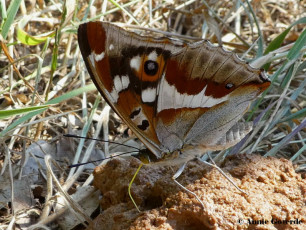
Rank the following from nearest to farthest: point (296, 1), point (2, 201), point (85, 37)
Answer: point (85, 37) < point (2, 201) < point (296, 1)

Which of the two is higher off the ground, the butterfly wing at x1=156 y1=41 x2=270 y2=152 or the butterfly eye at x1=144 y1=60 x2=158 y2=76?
the butterfly eye at x1=144 y1=60 x2=158 y2=76

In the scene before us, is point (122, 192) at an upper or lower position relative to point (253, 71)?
lower

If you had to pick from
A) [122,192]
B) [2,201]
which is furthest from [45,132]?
[122,192]

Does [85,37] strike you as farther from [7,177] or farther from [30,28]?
A: [30,28]

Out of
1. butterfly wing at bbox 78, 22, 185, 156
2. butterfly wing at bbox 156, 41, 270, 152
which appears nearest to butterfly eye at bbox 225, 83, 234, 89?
butterfly wing at bbox 156, 41, 270, 152

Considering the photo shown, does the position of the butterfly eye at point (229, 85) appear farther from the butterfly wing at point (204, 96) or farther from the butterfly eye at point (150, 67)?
the butterfly eye at point (150, 67)

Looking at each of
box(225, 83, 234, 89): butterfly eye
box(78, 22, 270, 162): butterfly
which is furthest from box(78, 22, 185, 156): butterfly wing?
box(225, 83, 234, 89): butterfly eye

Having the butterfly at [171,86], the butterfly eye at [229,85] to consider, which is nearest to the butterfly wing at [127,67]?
the butterfly at [171,86]

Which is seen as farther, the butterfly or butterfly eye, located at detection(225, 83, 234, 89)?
butterfly eye, located at detection(225, 83, 234, 89)

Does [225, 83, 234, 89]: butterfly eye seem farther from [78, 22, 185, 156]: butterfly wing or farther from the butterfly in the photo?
[78, 22, 185, 156]: butterfly wing
